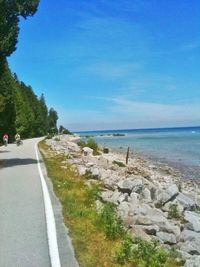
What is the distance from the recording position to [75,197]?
15188 millimetres

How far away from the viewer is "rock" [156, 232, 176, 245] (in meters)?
11.0

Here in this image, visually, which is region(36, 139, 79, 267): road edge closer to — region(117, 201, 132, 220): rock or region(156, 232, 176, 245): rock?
region(117, 201, 132, 220): rock

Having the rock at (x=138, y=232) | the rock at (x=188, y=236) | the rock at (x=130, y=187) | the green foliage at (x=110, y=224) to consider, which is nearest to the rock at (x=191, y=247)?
the rock at (x=188, y=236)

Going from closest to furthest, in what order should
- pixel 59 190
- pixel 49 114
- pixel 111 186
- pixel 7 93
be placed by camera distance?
pixel 59 190
pixel 111 186
pixel 7 93
pixel 49 114

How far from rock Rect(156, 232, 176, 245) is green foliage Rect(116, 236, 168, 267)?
1.62 metres

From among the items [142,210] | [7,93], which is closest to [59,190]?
[142,210]

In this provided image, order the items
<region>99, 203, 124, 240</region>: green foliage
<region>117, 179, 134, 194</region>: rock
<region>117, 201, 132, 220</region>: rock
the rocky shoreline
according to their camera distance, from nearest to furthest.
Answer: <region>99, 203, 124, 240</region>: green foliage → the rocky shoreline → <region>117, 201, 132, 220</region>: rock → <region>117, 179, 134, 194</region>: rock

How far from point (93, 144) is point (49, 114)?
332ft

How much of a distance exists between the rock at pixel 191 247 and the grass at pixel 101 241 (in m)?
0.88

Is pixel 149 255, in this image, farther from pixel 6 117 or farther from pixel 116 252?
pixel 6 117

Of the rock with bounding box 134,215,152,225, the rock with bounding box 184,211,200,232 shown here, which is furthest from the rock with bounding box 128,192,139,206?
the rock with bounding box 134,215,152,225

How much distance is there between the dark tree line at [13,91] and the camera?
26.3 metres

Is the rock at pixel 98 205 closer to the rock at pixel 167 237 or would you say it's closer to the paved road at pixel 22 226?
the paved road at pixel 22 226

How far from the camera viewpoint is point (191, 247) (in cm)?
1038
